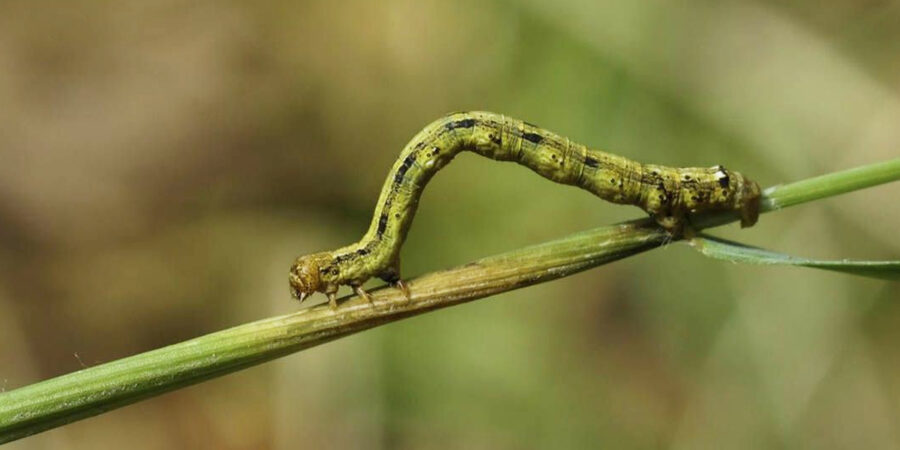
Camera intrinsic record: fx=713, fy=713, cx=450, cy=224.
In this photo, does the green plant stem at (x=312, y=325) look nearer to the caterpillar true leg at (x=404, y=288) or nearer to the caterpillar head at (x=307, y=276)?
the caterpillar true leg at (x=404, y=288)

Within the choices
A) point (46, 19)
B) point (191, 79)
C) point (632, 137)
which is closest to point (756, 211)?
point (632, 137)

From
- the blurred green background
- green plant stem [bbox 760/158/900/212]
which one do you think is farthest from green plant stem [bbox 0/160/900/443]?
the blurred green background

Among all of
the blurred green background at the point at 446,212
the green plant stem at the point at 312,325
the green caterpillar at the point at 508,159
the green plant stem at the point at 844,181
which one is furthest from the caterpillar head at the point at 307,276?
the green plant stem at the point at 844,181

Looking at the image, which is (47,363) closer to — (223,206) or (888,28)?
(223,206)

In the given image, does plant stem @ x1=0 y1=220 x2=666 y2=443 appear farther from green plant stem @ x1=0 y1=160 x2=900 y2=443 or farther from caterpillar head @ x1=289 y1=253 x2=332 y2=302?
caterpillar head @ x1=289 y1=253 x2=332 y2=302

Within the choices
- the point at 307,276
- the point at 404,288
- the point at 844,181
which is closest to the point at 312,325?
the point at 404,288

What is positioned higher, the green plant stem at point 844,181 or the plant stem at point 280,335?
the green plant stem at point 844,181
